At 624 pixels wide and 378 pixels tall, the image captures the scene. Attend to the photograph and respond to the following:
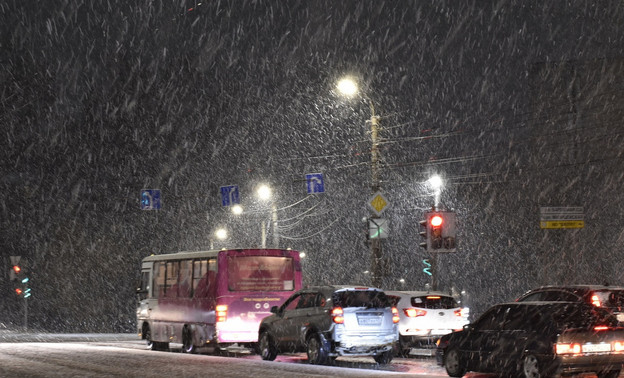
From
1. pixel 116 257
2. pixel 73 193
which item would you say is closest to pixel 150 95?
pixel 73 193

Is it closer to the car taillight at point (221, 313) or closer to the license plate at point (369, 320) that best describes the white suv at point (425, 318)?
the license plate at point (369, 320)

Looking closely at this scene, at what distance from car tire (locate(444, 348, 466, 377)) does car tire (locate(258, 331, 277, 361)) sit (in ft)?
17.9

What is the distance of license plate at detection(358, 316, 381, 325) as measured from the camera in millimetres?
17875

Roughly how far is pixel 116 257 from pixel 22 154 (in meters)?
10.6

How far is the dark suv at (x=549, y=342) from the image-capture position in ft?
42.3

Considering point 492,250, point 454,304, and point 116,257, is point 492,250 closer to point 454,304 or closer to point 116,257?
point 116,257

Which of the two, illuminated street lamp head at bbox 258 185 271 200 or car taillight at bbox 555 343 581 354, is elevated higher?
illuminated street lamp head at bbox 258 185 271 200

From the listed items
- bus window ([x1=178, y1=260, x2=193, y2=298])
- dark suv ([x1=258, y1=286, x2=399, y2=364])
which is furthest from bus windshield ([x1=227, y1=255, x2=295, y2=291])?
dark suv ([x1=258, y1=286, x2=399, y2=364])

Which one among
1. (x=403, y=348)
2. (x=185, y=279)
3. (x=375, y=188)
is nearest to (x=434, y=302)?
(x=403, y=348)

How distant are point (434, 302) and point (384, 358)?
331cm

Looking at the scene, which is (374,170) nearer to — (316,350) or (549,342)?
(316,350)

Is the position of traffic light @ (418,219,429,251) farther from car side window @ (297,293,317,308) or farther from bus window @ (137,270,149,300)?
bus window @ (137,270,149,300)

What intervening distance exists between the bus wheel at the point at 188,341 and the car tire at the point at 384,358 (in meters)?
6.67

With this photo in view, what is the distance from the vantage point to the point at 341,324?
17.6m
